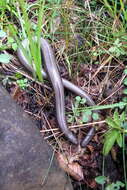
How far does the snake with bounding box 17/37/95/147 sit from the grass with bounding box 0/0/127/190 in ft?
0.18

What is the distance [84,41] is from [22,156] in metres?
1.13

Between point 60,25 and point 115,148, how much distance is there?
1000 millimetres

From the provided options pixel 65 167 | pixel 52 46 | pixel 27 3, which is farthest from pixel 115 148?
pixel 27 3

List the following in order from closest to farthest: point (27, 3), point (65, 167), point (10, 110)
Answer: point (10, 110), point (65, 167), point (27, 3)

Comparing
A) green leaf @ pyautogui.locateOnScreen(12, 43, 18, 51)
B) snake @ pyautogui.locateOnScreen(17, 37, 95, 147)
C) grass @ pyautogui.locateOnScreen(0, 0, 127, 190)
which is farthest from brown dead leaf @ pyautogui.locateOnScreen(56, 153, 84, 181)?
green leaf @ pyautogui.locateOnScreen(12, 43, 18, 51)

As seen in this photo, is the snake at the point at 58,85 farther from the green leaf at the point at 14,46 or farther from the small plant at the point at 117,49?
the small plant at the point at 117,49

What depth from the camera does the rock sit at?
1667 mm

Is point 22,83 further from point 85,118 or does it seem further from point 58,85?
point 85,118

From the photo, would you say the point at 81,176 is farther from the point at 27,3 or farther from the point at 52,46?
the point at 27,3

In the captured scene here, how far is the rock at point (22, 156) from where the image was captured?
5.47ft

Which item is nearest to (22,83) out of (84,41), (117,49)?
(84,41)

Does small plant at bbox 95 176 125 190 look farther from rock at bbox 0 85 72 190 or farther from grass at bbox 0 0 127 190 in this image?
grass at bbox 0 0 127 190

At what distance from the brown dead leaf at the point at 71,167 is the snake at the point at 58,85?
0.13 m

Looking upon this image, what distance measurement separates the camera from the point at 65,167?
2084 mm
